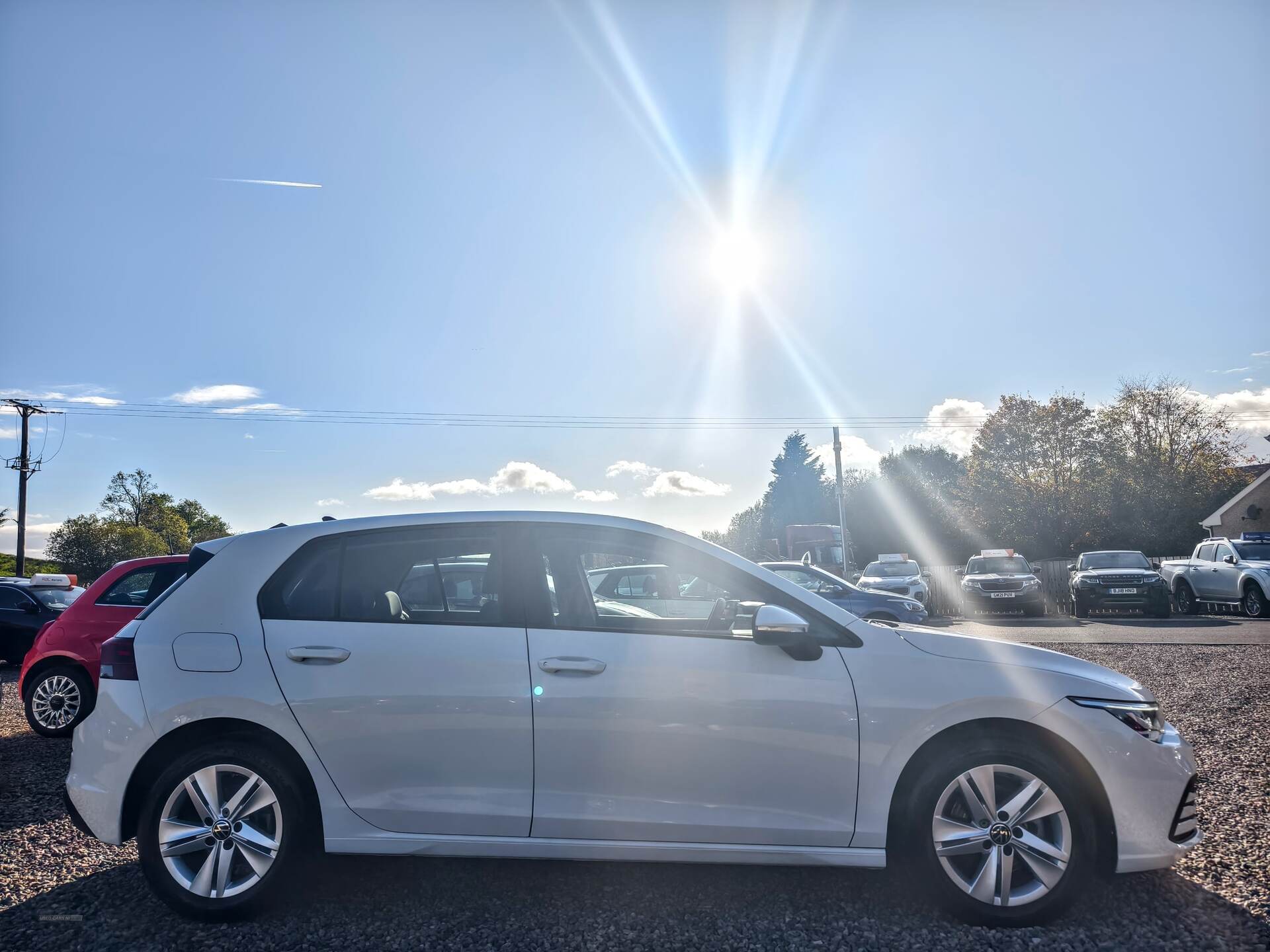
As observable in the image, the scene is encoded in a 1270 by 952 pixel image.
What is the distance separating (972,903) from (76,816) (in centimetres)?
373

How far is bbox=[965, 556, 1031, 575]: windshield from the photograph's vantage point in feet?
74.4

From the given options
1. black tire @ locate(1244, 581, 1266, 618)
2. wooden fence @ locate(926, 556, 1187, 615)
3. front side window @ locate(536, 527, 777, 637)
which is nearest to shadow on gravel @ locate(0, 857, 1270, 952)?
front side window @ locate(536, 527, 777, 637)

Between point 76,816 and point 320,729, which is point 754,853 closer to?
point 320,729

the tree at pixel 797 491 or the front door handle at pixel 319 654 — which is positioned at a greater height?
the tree at pixel 797 491

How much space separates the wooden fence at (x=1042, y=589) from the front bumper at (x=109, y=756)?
23155 millimetres

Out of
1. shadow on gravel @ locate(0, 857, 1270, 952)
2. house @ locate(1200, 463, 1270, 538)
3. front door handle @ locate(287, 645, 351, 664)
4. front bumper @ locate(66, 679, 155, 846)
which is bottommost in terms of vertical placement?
shadow on gravel @ locate(0, 857, 1270, 952)

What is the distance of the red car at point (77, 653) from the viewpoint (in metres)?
7.68

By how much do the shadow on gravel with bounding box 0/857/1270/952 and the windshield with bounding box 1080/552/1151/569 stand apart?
20.6 metres

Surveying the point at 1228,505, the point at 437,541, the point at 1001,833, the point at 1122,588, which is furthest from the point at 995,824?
the point at 1228,505

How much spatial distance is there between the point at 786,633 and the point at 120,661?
2.81m

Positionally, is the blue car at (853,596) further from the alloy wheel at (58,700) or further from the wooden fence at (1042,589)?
the wooden fence at (1042,589)

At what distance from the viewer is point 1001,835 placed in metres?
3.35

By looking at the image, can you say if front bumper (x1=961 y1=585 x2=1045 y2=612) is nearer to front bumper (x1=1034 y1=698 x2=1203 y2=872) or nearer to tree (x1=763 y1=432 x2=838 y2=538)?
front bumper (x1=1034 y1=698 x2=1203 y2=872)

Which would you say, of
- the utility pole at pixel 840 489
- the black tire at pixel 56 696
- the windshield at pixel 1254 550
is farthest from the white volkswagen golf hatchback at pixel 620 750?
the utility pole at pixel 840 489
